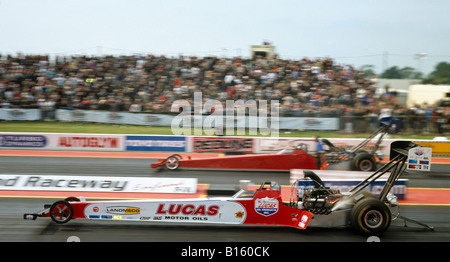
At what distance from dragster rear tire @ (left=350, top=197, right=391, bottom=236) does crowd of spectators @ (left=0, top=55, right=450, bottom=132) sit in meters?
11.8

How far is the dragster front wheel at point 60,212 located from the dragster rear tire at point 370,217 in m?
4.34

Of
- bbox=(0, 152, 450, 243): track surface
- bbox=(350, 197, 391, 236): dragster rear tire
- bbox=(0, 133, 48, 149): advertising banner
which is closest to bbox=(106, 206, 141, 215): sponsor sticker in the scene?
bbox=(0, 152, 450, 243): track surface

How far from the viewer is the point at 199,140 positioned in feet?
47.5

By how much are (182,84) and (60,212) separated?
45.7 ft

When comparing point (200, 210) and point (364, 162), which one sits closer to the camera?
point (200, 210)

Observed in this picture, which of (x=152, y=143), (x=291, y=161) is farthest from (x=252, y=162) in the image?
(x=152, y=143)

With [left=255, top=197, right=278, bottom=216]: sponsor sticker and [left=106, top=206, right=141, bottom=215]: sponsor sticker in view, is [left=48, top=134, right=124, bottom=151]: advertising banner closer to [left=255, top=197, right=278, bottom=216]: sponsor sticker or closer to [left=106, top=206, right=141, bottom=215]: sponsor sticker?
[left=106, top=206, right=141, bottom=215]: sponsor sticker

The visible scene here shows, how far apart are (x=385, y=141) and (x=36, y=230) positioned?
11692mm

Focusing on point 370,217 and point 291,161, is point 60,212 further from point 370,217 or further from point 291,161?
point 291,161

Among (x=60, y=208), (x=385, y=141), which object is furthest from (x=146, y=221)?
(x=385, y=141)

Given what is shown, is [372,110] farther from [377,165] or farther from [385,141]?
[377,165]

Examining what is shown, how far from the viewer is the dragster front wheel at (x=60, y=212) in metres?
6.34

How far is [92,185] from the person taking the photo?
9.25m
